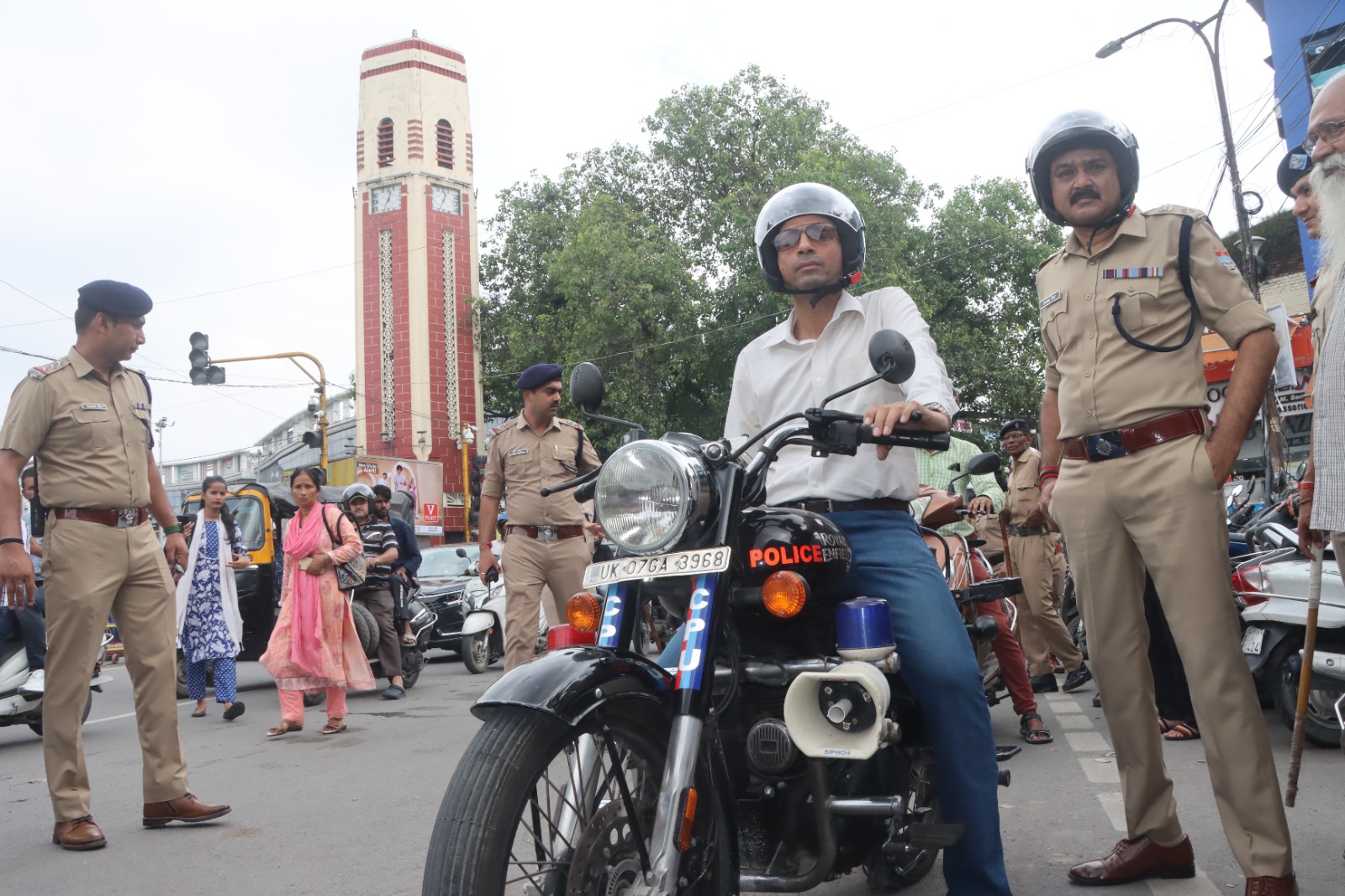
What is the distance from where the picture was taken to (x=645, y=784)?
7.88ft

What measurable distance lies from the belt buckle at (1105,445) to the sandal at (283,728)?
236 inches

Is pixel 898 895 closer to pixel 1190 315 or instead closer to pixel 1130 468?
pixel 1130 468

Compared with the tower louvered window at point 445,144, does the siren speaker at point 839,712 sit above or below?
below

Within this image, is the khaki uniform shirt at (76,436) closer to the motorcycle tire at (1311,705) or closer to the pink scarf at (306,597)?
the pink scarf at (306,597)

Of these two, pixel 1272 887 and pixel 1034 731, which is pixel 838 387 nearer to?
pixel 1272 887

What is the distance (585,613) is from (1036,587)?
5891 mm

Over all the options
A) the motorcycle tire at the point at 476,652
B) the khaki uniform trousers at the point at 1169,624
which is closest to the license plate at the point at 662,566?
the khaki uniform trousers at the point at 1169,624

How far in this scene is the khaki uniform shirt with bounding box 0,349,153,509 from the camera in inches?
191

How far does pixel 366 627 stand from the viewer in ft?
32.8

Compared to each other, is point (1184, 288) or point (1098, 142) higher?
point (1098, 142)

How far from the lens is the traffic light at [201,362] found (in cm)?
2133

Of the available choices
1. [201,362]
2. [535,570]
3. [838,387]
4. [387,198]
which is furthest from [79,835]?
[387,198]

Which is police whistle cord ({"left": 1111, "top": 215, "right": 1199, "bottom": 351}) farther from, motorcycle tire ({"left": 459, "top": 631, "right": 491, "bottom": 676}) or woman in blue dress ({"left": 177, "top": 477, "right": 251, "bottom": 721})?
motorcycle tire ({"left": 459, "top": 631, "right": 491, "bottom": 676})

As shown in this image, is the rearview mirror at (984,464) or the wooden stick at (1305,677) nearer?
the wooden stick at (1305,677)
